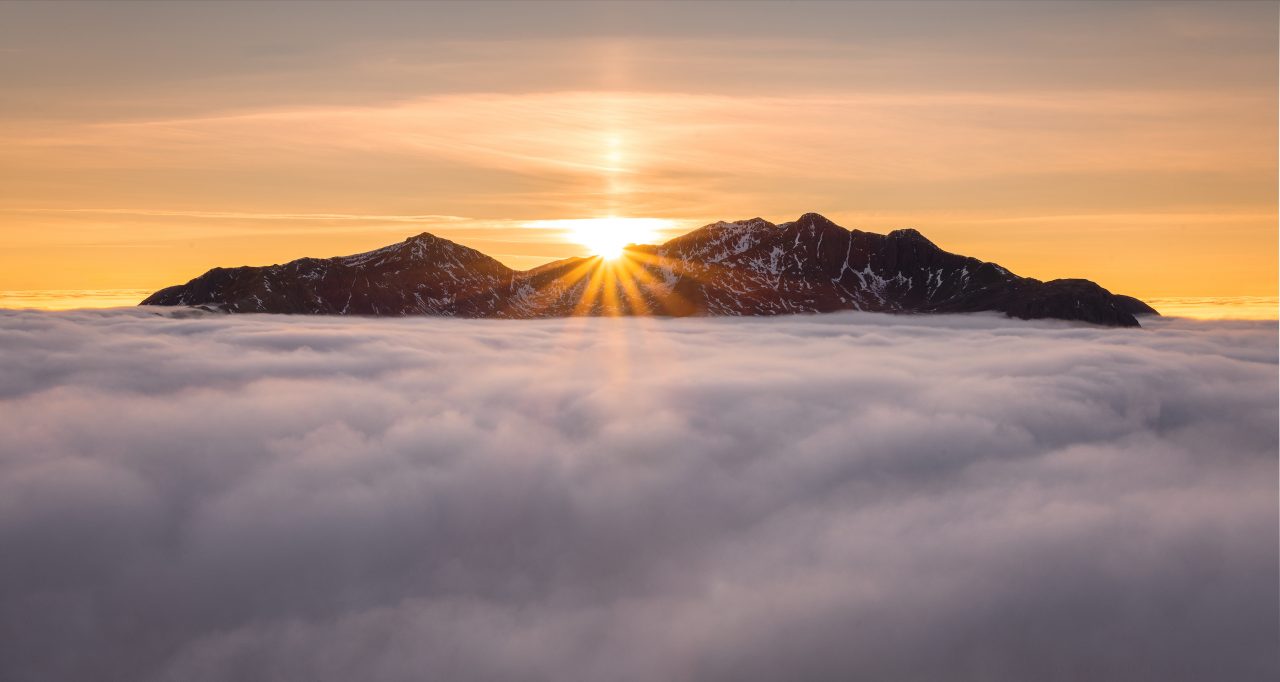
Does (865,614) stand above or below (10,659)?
above

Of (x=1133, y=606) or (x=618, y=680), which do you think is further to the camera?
(x=1133, y=606)

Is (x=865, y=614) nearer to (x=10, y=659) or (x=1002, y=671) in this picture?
(x=1002, y=671)

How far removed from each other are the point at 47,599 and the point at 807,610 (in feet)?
595

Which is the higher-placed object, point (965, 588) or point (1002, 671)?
point (965, 588)

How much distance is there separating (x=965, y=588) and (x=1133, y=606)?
4289cm

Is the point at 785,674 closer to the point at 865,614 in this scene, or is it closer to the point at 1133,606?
the point at 865,614

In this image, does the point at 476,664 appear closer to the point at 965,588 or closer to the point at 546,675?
the point at 546,675

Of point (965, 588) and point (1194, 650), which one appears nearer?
point (1194, 650)

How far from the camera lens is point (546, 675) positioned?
177375 millimetres

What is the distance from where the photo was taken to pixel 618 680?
179 meters

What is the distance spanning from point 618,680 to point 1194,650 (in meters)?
121

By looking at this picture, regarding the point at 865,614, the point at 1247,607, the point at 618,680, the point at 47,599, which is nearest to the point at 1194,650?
the point at 1247,607

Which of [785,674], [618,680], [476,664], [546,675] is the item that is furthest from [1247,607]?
[476,664]

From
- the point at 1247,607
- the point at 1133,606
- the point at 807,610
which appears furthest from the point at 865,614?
the point at 1247,607
